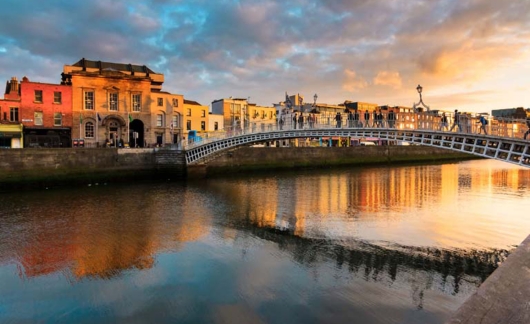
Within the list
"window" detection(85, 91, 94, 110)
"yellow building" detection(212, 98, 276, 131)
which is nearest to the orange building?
"window" detection(85, 91, 94, 110)

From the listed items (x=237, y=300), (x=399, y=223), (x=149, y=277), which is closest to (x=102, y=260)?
(x=149, y=277)

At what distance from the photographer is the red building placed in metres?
30.1

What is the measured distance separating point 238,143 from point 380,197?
→ 1223cm

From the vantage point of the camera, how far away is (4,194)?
21219mm

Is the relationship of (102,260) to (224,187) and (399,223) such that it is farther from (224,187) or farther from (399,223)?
(224,187)

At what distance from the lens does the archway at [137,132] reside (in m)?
36.4

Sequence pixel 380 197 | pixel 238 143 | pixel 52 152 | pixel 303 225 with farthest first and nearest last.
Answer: pixel 238 143, pixel 52 152, pixel 380 197, pixel 303 225

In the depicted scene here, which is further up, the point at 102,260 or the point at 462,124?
the point at 462,124

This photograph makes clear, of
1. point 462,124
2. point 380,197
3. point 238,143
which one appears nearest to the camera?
point 462,124

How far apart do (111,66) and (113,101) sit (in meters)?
5.43

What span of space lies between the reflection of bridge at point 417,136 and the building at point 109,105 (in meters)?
8.56

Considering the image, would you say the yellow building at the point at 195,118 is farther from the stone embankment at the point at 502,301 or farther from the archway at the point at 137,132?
the stone embankment at the point at 502,301

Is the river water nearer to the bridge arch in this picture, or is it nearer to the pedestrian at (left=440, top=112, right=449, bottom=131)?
the bridge arch

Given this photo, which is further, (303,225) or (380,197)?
(380,197)
